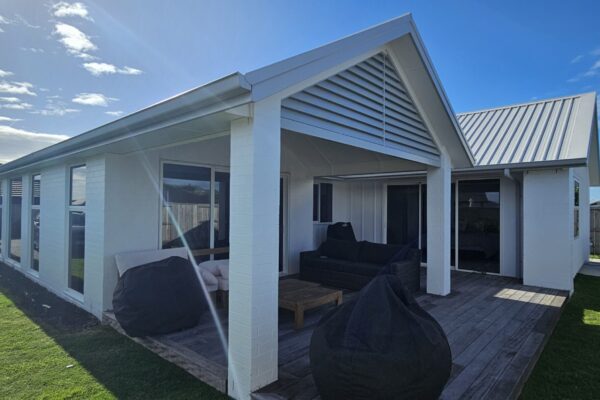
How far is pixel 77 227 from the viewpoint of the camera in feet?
20.4

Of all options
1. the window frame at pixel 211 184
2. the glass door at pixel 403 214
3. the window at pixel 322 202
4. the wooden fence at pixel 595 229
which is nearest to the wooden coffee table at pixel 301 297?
the window frame at pixel 211 184

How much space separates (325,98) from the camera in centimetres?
381

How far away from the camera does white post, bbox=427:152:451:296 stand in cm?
676

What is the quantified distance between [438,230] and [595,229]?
43.5 ft

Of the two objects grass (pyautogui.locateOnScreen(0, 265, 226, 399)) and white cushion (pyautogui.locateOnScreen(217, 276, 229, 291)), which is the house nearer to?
grass (pyautogui.locateOnScreen(0, 265, 226, 399))

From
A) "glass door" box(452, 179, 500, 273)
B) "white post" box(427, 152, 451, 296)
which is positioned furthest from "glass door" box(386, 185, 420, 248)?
"white post" box(427, 152, 451, 296)

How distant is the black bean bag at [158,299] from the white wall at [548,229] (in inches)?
289

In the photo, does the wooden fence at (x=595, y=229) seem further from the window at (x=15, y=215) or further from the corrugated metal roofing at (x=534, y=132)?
the window at (x=15, y=215)

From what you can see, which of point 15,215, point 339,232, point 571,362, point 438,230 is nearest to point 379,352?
point 571,362

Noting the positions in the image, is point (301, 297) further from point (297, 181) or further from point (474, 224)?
point (474, 224)

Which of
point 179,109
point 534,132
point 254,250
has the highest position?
point 534,132

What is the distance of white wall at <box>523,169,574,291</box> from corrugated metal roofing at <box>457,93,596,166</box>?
1.74ft

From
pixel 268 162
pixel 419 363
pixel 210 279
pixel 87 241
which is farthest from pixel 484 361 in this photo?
pixel 87 241

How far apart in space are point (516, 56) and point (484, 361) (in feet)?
40.8
